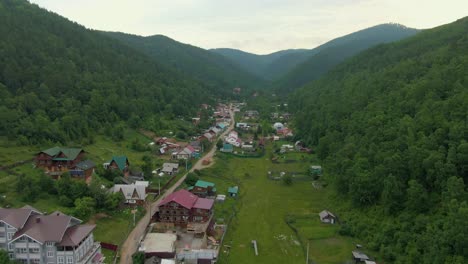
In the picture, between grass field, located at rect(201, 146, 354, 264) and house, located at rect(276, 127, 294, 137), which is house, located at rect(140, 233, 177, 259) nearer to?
grass field, located at rect(201, 146, 354, 264)

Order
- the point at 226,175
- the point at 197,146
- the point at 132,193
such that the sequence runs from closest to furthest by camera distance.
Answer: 1. the point at 132,193
2. the point at 226,175
3. the point at 197,146

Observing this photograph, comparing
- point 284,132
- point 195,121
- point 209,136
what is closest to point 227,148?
point 209,136

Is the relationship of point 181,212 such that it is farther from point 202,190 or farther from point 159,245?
point 202,190

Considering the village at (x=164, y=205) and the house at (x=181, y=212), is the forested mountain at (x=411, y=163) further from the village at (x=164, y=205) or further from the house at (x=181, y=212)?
the house at (x=181, y=212)

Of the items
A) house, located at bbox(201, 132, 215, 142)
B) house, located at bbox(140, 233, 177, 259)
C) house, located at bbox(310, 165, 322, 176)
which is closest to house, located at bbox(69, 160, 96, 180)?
house, located at bbox(140, 233, 177, 259)

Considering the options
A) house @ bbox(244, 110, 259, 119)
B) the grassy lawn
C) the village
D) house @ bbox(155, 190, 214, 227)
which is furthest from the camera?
house @ bbox(244, 110, 259, 119)

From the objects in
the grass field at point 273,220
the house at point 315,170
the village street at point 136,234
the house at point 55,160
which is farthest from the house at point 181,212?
the house at point 315,170

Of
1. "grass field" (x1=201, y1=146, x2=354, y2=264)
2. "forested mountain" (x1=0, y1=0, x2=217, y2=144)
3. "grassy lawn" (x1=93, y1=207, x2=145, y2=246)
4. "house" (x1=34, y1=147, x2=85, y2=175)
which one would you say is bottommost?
"grass field" (x1=201, y1=146, x2=354, y2=264)
